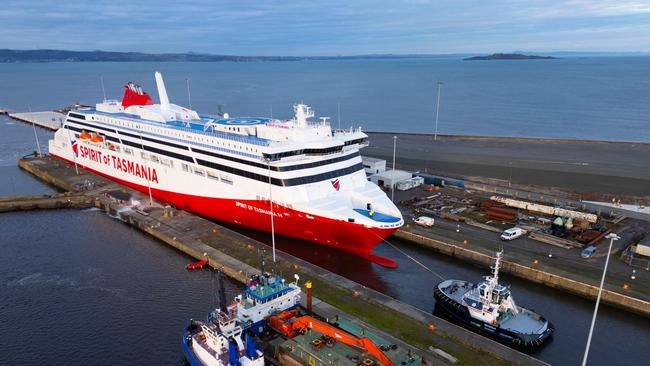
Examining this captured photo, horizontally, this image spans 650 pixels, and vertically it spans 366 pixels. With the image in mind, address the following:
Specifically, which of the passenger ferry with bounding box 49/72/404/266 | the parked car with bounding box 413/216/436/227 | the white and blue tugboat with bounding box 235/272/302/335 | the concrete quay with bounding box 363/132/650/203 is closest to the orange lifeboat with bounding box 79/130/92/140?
the passenger ferry with bounding box 49/72/404/266

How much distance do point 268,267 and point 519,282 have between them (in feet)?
62.8

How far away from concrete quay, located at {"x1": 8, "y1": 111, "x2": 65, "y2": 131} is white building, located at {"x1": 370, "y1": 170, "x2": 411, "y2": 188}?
80.9 m

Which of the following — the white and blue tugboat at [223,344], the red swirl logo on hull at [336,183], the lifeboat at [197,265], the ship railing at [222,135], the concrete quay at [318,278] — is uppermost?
the ship railing at [222,135]

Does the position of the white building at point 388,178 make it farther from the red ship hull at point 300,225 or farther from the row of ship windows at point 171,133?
the row of ship windows at point 171,133

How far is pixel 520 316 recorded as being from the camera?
81.4ft

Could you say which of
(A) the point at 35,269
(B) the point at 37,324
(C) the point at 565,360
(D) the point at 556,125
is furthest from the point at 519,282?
(D) the point at 556,125

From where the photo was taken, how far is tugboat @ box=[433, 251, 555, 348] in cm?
2314

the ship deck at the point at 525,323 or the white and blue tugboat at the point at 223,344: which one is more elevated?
the white and blue tugboat at the point at 223,344

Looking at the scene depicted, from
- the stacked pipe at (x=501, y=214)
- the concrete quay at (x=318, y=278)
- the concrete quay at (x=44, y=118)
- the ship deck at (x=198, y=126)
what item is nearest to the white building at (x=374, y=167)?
the stacked pipe at (x=501, y=214)

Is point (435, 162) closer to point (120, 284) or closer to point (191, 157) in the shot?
point (191, 157)

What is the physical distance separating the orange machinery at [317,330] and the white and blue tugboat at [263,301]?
0.55 metres

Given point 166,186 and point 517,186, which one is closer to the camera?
point 166,186

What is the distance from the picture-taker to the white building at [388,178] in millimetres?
48906

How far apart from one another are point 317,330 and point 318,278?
7403mm
